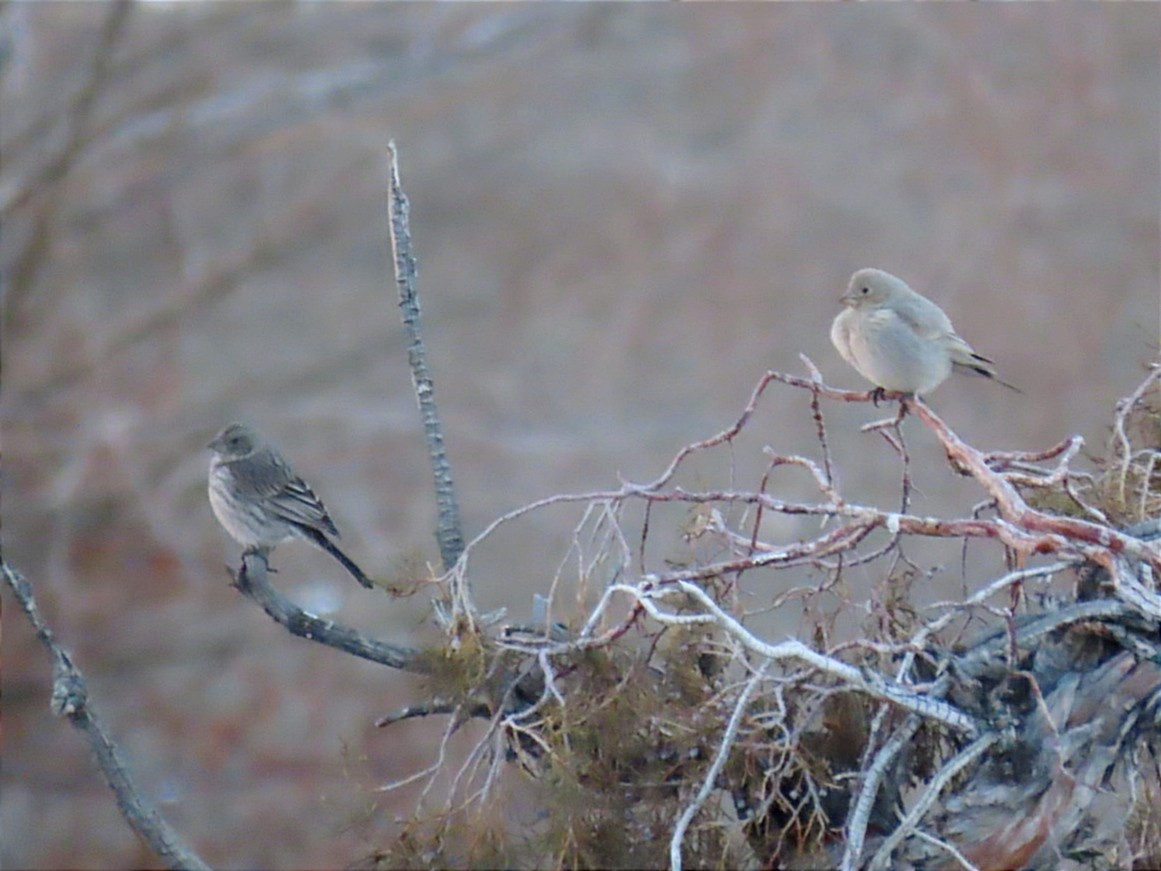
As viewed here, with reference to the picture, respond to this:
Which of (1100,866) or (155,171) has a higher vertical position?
(155,171)

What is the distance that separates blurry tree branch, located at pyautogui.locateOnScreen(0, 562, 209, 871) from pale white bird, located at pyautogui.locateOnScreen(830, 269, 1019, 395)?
1042 mm

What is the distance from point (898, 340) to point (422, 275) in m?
4.53

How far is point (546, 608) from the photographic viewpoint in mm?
1561

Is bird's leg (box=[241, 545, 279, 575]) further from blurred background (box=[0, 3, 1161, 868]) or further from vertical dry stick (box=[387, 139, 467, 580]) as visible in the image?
blurred background (box=[0, 3, 1161, 868])

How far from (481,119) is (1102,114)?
10.2 ft

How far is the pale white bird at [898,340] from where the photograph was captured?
1808mm

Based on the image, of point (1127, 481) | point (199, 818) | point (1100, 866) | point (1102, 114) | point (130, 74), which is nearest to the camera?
point (1100, 866)

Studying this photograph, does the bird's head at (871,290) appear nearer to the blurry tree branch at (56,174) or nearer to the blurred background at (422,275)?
the blurred background at (422,275)

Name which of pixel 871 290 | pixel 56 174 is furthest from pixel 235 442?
pixel 56 174

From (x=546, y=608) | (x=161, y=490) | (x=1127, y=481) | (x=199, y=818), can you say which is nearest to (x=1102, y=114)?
(x=1127, y=481)

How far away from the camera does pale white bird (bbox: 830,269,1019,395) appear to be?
71.2 inches

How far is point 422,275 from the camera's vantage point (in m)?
6.18

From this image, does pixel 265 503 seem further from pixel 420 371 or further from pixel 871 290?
pixel 871 290

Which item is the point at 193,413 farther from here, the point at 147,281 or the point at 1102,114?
the point at 1102,114
